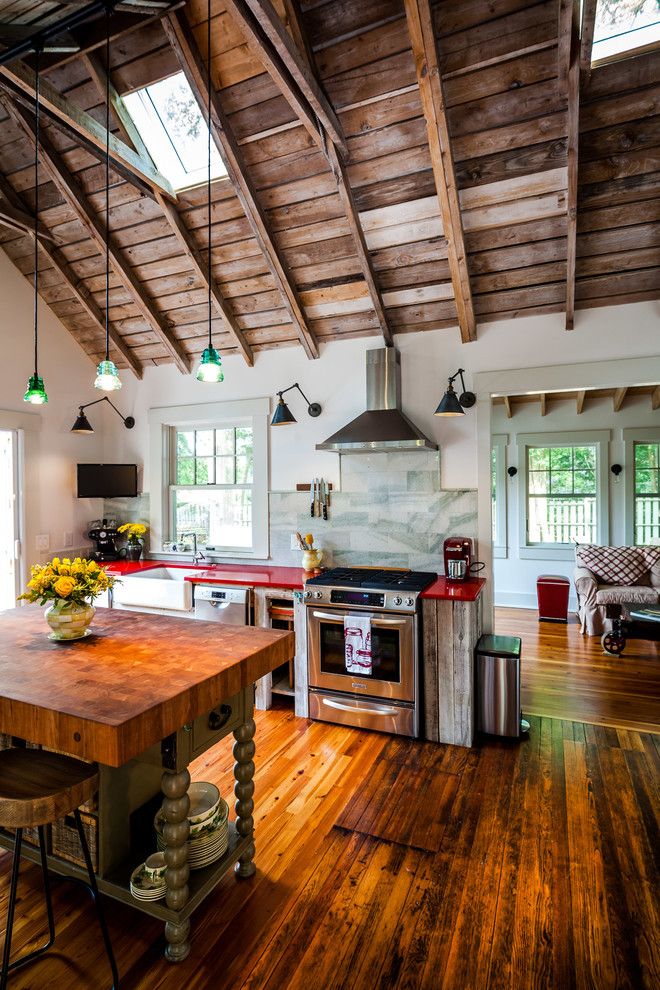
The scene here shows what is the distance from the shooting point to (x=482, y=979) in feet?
5.50

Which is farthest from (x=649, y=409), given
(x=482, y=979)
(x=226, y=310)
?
(x=482, y=979)

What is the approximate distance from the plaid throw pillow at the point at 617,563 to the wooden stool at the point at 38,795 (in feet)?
19.2

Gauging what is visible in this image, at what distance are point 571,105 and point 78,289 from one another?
12.8 ft

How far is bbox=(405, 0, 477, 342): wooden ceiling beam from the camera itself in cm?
219

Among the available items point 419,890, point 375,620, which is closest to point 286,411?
point 375,620

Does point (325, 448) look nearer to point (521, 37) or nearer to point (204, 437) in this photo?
point (204, 437)

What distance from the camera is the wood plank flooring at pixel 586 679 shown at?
3.63 metres

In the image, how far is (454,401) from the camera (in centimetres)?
353

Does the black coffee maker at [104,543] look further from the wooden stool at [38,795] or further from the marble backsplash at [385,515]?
the wooden stool at [38,795]

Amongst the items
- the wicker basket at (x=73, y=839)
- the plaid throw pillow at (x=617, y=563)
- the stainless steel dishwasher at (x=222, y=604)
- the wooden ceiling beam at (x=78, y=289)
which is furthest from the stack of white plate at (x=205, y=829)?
the plaid throw pillow at (x=617, y=563)

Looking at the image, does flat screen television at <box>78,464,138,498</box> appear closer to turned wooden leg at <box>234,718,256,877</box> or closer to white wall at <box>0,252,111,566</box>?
white wall at <box>0,252,111,566</box>

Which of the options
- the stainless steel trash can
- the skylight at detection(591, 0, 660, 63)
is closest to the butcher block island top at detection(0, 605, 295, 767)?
the stainless steel trash can

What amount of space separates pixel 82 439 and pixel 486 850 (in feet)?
15.4

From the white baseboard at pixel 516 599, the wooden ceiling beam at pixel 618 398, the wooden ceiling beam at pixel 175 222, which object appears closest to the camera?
the wooden ceiling beam at pixel 175 222
